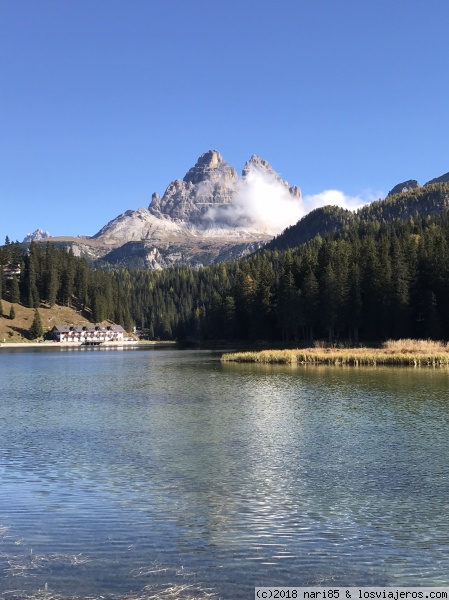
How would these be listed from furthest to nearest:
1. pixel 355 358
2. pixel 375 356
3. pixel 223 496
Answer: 1. pixel 355 358
2. pixel 375 356
3. pixel 223 496

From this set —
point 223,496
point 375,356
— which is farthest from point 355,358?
point 223,496

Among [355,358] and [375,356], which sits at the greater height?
[375,356]

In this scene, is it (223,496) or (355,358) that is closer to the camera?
(223,496)

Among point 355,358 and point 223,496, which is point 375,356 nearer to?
point 355,358

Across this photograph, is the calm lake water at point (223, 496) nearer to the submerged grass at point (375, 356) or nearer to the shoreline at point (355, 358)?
the shoreline at point (355, 358)

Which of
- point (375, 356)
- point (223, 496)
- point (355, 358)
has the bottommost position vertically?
point (223, 496)

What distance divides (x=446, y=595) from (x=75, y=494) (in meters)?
13.6

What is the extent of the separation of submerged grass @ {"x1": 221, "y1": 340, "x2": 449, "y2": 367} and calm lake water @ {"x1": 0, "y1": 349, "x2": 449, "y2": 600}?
3631cm

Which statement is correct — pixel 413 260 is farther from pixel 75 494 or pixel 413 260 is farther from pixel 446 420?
pixel 75 494

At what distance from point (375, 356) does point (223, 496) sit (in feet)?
221

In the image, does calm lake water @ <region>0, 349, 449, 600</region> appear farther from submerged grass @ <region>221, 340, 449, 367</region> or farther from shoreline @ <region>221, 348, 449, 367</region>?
submerged grass @ <region>221, 340, 449, 367</region>

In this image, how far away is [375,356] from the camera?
85.1m

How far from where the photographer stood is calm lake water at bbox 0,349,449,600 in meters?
14.4

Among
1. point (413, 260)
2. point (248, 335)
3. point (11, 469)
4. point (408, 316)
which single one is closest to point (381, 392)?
point (11, 469)
